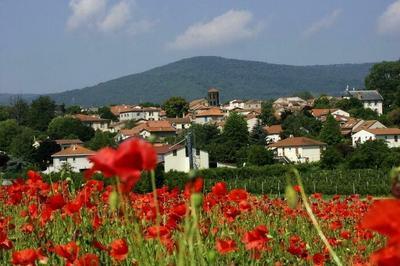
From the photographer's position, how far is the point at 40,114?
11319 centimetres

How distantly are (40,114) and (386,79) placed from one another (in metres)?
73.7

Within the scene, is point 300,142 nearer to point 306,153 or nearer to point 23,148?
point 306,153

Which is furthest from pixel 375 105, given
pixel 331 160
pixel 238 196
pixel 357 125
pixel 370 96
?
pixel 238 196

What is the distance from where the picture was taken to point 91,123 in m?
126

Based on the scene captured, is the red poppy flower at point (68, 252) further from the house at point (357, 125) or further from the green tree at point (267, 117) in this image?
the green tree at point (267, 117)

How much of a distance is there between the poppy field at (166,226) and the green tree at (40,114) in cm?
10736

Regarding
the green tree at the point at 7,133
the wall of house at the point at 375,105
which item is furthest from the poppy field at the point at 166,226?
the wall of house at the point at 375,105

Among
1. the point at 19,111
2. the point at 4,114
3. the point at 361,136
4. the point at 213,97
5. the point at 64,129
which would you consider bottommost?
the point at 361,136

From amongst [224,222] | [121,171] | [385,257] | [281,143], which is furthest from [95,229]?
[281,143]

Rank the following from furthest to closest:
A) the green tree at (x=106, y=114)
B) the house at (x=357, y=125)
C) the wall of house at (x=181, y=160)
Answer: the green tree at (x=106, y=114)
the house at (x=357, y=125)
the wall of house at (x=181, y=160)

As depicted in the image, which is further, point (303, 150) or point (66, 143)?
point (66, 143)

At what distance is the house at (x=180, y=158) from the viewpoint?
6344 centimetres

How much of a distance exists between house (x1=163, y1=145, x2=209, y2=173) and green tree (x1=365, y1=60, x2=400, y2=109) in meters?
84.8

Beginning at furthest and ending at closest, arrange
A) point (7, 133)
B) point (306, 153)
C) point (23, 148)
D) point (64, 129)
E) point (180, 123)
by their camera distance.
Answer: point (180, 123), point (64, 129), point (7, 133), point (306, 153), point (23, 148)
